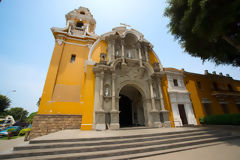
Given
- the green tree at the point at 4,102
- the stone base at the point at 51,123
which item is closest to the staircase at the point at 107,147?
the stone base at the point at 51,123

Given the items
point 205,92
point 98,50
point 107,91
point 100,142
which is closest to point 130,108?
point 107,91

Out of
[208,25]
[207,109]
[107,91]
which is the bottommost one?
[207,109]

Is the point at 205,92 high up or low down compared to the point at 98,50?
down

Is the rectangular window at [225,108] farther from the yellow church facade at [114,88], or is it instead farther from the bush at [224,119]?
the bush at [224,119]

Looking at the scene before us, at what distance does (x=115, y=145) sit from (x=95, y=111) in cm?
432

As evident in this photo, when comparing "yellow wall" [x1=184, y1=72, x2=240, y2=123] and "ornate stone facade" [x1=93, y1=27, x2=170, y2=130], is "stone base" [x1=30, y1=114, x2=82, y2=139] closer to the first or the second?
"ornate stone facade" [x1=93, y1=27, x2=170, y2=130]

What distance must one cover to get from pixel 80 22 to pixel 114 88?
14.1 metres

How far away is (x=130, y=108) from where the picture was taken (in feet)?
46.8

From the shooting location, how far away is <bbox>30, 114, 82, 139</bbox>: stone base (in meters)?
9.30

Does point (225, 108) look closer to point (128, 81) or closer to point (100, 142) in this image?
point (128, 81)

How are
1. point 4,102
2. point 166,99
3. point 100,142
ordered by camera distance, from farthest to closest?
point 4,102
point 166,99
point 100,142

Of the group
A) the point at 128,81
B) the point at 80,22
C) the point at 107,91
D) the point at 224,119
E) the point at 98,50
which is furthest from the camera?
Result: the point at 80,22

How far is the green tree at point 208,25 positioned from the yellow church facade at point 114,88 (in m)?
4.27

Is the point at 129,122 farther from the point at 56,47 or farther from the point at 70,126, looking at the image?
the point at 56,47
